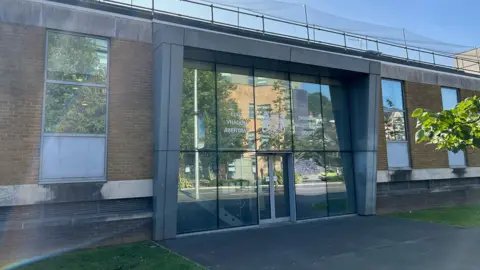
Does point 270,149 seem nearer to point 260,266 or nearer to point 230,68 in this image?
point 230,68

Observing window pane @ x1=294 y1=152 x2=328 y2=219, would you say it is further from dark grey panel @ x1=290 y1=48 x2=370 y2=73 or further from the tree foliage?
the tree foliage

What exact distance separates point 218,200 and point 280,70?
16.5ft

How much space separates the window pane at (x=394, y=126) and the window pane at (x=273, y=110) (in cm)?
465

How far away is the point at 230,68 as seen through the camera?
10.7 metres

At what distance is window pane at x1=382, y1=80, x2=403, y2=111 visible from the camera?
13.7m

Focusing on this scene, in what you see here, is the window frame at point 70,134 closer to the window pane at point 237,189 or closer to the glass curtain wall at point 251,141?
the glass curtain wall at point 251,141

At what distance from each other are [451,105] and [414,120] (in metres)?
2.96

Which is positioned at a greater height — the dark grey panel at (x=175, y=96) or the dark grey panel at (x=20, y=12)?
the dark grey panel at (x=20, y=12)

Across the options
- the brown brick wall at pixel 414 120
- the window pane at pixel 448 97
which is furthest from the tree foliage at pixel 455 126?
the window pane at pixel 448 97

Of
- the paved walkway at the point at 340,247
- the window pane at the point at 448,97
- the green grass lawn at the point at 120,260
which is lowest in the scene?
the paved walkway at the point at 340,247

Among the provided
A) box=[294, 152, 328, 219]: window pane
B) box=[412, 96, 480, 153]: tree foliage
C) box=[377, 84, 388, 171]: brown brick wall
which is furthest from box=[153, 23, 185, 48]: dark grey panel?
box=[377, 84, 388, 171]: brown brick wall

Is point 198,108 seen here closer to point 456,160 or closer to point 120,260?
point 120,260

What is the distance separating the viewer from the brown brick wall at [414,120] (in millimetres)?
13766

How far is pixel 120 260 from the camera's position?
683cm
